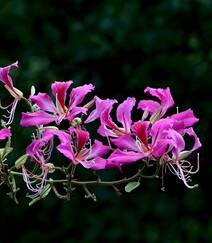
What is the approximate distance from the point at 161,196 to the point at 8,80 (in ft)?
6.38

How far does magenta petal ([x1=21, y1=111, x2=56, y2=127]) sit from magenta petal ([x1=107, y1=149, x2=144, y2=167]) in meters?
0.13

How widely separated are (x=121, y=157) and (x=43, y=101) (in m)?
0.18

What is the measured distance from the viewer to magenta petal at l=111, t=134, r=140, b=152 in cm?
149

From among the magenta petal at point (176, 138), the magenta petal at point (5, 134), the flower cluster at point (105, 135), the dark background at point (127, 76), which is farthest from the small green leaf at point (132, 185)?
the dark background at point (127, 76)

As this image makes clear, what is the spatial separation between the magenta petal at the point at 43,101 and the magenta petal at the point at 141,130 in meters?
0.16

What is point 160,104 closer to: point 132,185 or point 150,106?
point 150,106

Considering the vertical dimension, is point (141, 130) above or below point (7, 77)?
below

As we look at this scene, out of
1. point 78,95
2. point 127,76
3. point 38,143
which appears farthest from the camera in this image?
point 127,76

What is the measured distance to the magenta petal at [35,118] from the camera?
1.50 meters

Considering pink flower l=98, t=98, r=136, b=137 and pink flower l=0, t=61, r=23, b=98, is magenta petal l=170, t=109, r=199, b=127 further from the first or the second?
pink flower l=0, t=61, r=23, b=98

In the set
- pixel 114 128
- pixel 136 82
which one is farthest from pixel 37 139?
pixel 136 82

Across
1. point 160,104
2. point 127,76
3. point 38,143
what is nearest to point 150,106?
point 160,104

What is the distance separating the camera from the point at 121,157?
1.48 metres

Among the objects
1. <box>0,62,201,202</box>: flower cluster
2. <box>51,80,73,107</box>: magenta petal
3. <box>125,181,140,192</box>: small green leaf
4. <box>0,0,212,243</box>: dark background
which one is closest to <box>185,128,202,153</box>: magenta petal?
<box>0,62,201,202</box>: flower cluster
